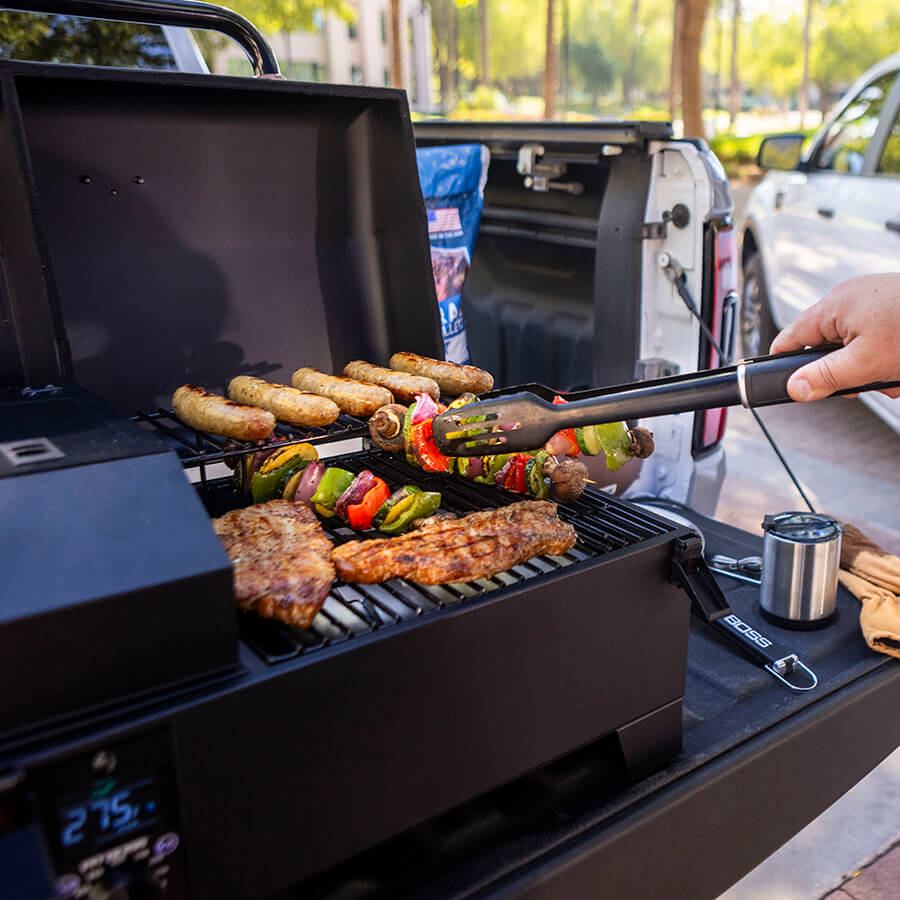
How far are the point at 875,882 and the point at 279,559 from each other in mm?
1718

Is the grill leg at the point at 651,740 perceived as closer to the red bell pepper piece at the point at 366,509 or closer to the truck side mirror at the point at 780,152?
the red bell pepper piece at the point at 366,509

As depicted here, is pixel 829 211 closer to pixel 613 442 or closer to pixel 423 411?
pixel 613 442

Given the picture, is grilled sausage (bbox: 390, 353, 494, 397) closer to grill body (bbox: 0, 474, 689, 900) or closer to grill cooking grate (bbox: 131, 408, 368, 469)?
grill cooking grate (bbox: 131, 408, 368, 469)

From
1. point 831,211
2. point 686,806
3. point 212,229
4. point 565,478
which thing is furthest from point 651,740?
point 831,211

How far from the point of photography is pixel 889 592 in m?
2.19

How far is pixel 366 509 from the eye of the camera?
1.52 metres

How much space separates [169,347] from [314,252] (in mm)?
407

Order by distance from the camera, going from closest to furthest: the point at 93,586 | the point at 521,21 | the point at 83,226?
the point at 93,586 → the point at 83,226 → the point at 521,21

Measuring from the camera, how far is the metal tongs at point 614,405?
1269 millimetres

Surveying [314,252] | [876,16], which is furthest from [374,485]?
[876,16]

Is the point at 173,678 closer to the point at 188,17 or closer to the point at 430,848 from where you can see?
the point at 430,848

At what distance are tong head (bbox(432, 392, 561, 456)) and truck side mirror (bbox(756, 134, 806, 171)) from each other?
4.82 metres

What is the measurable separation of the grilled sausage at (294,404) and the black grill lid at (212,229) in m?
0.30

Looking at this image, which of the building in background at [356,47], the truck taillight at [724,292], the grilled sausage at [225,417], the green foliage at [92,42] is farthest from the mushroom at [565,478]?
the building in background at [356,47]
